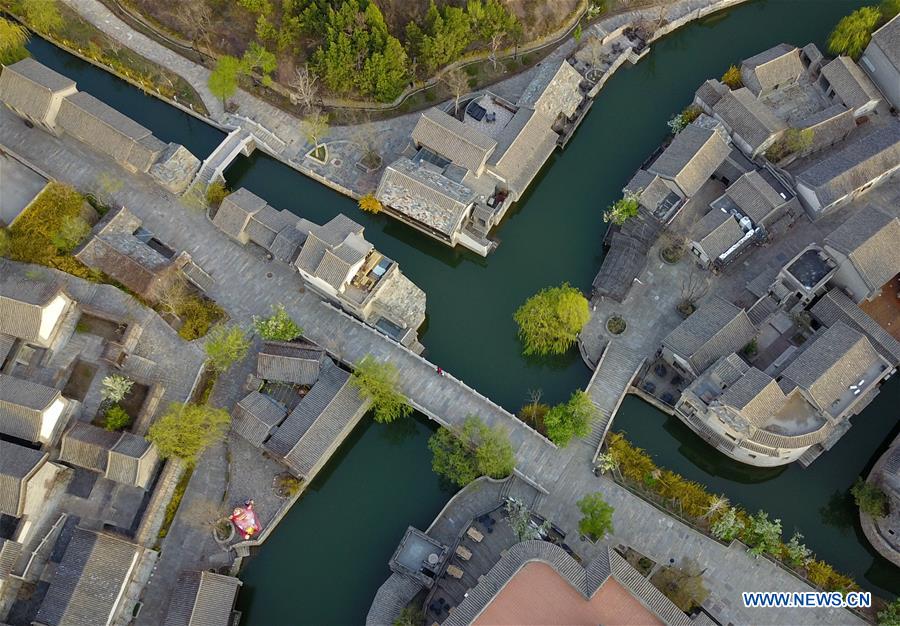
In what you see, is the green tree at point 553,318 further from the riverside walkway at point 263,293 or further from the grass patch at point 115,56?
the grass patch at point 115,56

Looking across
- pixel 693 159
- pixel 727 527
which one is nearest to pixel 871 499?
pixel 727 527

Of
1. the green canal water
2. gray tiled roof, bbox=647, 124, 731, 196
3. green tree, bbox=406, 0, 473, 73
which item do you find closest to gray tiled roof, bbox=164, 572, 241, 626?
the green canal water

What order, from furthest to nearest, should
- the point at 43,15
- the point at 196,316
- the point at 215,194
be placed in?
the point at 43,15
the point at 215,194
the point at 196,316

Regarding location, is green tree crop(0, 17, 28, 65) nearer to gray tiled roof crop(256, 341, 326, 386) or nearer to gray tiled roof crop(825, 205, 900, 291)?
gray tiled roof crop(256, 341, 326, 386)

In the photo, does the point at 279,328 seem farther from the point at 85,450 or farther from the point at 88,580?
the point at 88,580

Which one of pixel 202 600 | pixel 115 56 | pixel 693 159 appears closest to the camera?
pixel 202 600

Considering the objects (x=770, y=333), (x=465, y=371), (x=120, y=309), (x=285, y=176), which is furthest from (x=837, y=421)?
(x=120, y=309)
